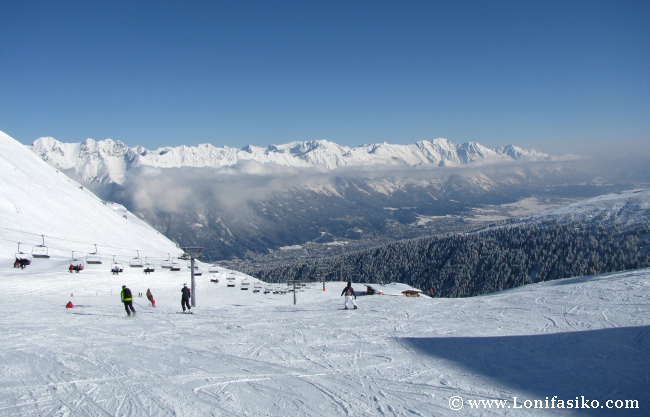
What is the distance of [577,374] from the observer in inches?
448

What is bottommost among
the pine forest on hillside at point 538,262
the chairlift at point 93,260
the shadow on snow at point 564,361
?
the pine forest on hillside at point 538,262

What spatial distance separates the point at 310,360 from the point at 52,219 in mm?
95321

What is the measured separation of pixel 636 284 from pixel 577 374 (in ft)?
75.8

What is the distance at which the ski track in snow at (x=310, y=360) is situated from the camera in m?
9.62

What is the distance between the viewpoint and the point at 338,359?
13391 mm

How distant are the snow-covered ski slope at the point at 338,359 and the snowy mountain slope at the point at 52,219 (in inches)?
2124

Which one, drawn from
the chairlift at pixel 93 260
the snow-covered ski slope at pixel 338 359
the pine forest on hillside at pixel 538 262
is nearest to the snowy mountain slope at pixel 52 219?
the chairlift at pixel 93 260

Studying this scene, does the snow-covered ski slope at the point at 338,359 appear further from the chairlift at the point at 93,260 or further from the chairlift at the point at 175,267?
the chairlift at the point at 175,267

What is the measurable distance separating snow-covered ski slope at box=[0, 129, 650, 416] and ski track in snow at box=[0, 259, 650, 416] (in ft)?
0.19

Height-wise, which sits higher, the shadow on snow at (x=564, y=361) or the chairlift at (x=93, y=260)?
the shadow on snow at (x=564, y=361)

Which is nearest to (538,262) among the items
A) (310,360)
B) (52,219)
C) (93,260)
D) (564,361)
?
(93,260)

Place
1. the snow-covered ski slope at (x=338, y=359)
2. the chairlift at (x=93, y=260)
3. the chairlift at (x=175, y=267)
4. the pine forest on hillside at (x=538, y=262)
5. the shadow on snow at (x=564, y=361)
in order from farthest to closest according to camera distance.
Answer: the pine forest on hillside at (x=538, y=262), the chairlift at (x=175, y=267), the chairlift at (x=93, y=260), the shadow on snow at (x=564, y=361), the snow-covered ski slope at (x=338, y=359)

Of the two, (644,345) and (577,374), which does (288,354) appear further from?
(644,345)

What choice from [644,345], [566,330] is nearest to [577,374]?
[644,345]
